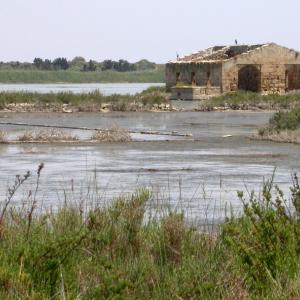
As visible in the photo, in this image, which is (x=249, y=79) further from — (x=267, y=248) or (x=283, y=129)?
(x=267, y=248)

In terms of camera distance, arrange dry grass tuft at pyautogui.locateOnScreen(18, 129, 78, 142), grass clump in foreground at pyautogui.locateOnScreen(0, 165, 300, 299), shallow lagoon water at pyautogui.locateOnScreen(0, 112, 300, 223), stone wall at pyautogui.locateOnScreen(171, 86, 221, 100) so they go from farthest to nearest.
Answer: stone wall at pyautogui.locateOnScreen(171, 86, 221, 100), dry grass tuft at pyautogui.locateOnScreen(18, 129, 78, 142), shallow lagoon water at pyautogui.locateOnScreen(0, 112, 300, 223), grass clump in foreground at pyautogui.locateOnScreen(0, 165, 300, 299)

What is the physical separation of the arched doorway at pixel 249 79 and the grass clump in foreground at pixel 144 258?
4678 cm

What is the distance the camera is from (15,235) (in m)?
10.4

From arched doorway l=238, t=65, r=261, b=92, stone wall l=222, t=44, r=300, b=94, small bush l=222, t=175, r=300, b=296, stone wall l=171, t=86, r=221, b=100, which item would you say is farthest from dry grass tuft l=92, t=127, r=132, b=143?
arched doorway l=238, t=65, r=261, b=92

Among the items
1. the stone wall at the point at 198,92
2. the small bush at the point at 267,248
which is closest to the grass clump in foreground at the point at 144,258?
the small bush at the point at 267,248

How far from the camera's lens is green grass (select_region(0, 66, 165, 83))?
412 ft

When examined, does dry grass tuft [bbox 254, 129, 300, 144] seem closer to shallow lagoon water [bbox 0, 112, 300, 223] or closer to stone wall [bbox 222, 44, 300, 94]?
shallow lagoon water [bbox 0, 112, 300, 223]

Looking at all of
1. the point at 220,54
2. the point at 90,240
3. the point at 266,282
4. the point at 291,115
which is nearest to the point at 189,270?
the point at 266,282

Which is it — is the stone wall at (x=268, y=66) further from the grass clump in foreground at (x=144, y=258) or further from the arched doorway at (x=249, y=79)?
the grass clump in foreground at (x=144, y=258)

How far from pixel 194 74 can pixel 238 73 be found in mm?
2825

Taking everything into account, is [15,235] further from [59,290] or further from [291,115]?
[291,115]

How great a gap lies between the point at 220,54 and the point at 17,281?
53442 millimetres

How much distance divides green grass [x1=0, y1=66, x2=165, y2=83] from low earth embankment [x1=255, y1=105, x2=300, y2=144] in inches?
3736

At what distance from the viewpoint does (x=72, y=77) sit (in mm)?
126812
